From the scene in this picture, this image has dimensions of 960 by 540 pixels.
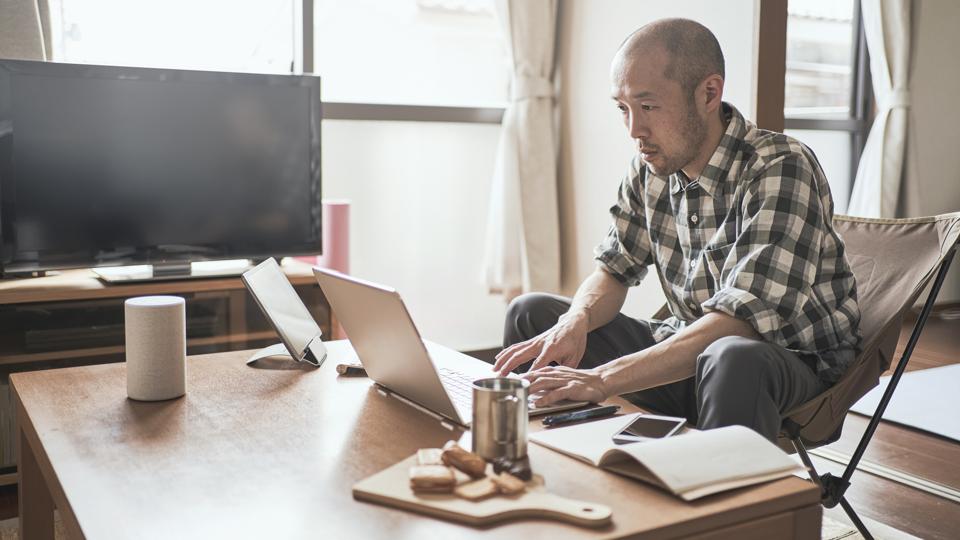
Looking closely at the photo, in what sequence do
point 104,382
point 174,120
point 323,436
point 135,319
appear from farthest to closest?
point 174,120, point 104,382, point 135,319, point 323,436

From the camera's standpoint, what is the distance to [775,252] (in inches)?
61.8

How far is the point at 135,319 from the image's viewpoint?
139 centimetres

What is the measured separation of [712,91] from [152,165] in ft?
5.39

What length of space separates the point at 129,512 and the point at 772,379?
0.99 metres

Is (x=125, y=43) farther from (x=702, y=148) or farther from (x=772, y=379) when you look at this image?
(x=772, y=379)

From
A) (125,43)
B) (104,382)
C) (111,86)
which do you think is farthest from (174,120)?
(104,382)

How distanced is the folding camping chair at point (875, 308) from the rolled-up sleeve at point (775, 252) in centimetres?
16

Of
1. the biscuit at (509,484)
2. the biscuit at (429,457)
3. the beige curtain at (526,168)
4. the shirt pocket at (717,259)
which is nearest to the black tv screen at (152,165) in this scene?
the beige curtain at (526,168)

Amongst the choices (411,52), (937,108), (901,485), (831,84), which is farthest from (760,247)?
(937,108)

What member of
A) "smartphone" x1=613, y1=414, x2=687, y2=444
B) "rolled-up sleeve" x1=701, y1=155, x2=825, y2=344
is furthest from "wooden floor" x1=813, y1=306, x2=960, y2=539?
"smartphone" x1=613, y1=414, x2=687, y2=444

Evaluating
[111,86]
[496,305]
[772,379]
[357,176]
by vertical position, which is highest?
[111,86]

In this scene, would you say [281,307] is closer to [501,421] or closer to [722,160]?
[501,421]

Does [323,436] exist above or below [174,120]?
below

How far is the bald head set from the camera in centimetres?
172
